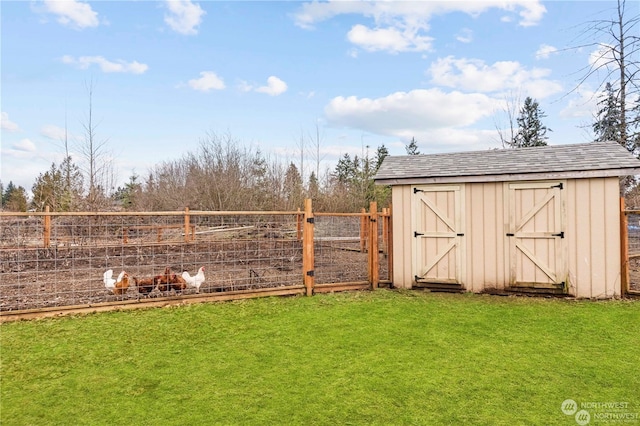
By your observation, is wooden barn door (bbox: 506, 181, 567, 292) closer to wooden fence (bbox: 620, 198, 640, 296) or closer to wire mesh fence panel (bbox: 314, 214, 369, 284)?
wooden fence (bbox: 620, 198, 640, 296)

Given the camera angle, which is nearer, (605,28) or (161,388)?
(161,388)

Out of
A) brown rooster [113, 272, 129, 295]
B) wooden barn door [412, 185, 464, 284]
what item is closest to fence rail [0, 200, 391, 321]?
brown rooster [113, 272, 129, 295]

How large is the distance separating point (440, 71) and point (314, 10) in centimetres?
472

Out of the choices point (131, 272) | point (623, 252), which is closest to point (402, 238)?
point (623, 252)

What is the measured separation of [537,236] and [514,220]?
40cm

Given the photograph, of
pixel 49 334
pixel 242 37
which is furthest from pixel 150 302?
pixel 242 37

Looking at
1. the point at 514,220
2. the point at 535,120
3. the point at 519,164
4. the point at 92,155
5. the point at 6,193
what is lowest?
the point at 514,220

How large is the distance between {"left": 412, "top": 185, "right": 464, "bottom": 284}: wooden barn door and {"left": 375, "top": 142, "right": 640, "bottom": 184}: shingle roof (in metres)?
0.29

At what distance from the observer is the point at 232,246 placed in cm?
1074

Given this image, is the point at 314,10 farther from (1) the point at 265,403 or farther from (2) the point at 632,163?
(1) the point at 265,403

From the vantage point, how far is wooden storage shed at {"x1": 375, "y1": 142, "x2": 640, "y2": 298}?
5.29 m

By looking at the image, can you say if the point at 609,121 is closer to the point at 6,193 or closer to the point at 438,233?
the point at 438,233

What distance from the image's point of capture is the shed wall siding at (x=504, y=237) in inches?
207
